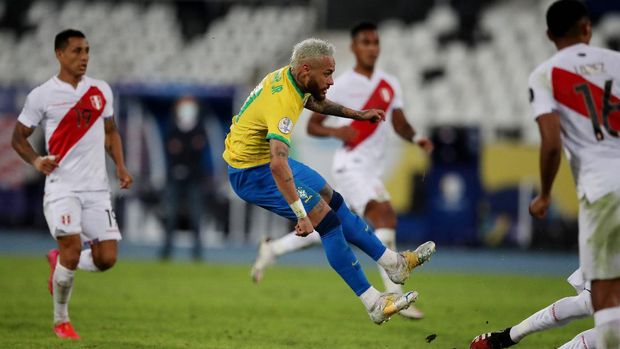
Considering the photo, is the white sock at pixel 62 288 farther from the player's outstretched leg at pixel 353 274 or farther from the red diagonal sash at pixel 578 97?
the red diagonal sash at pixel 578 97

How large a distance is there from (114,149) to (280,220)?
38.9ft

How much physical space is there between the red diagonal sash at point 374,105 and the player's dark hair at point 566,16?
5.04 m

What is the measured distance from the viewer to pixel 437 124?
70.5ft

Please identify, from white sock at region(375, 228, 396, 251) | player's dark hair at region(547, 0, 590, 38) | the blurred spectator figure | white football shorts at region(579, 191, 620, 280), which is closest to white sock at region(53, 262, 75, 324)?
white sock at region(375, 228, 396, 251)

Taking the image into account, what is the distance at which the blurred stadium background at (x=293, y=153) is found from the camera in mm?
10953

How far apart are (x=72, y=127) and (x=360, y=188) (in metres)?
3.37

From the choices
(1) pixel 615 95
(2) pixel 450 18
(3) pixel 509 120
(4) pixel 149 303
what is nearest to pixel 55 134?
(4) pixel 149 303

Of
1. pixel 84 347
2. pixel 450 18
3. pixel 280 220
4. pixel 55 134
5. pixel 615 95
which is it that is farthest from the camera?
pixel 450 18

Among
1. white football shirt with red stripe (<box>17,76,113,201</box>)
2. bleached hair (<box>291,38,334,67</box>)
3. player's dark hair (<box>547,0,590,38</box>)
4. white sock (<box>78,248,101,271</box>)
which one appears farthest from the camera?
white sock (<box>78,248,101,271</box>)

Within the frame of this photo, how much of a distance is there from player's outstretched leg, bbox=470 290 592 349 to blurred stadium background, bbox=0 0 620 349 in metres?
1.42

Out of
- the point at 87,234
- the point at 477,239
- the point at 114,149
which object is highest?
the point at 114,149

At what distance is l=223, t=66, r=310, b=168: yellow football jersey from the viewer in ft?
23.9

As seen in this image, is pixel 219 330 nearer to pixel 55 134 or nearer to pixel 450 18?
pixel 55 134

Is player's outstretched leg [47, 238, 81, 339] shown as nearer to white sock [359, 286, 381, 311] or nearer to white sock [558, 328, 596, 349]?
white sock [359, 286, 381, 311]
